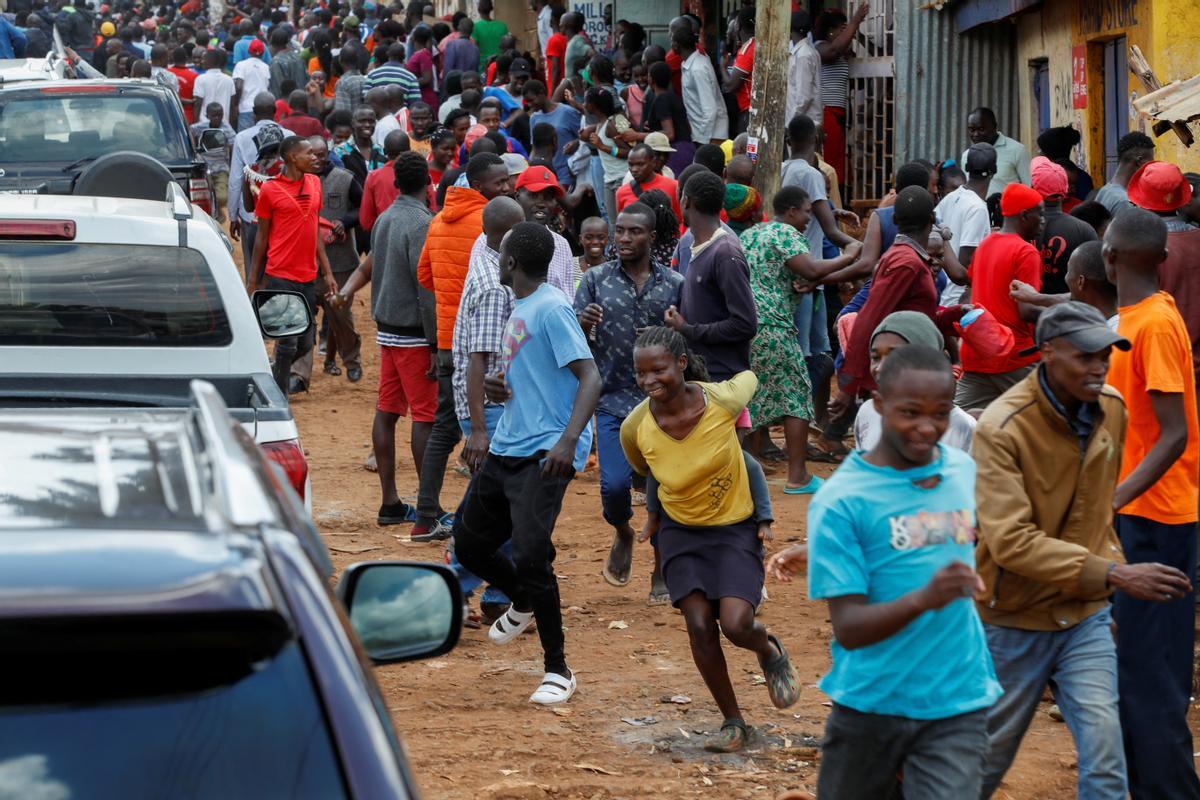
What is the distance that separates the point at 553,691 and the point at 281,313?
6.25 ft

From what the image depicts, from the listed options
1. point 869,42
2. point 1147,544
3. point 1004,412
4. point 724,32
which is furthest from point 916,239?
point 724,32

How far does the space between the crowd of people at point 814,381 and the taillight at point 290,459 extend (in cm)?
149

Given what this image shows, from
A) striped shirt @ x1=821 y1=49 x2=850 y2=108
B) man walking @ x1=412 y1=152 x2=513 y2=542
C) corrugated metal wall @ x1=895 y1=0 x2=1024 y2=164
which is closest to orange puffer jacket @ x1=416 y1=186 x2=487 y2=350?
man walking @ x1=412 y1=152 x2=513 y2=542

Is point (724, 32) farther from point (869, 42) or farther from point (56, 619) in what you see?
point (56, 619)

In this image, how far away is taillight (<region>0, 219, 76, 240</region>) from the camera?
Result: 5453mm

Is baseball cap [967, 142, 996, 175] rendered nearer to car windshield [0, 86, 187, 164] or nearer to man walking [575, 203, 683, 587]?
man walking [575, 203, 683, 587]

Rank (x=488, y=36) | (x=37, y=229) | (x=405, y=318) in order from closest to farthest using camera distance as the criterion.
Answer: (x=37, y=229) → (x=405, y=318) → (x=488, y=36)

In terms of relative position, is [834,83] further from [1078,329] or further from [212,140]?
[1078,329]

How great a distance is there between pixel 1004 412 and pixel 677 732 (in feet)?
7.98

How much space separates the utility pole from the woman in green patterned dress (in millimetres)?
1257

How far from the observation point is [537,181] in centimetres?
1073

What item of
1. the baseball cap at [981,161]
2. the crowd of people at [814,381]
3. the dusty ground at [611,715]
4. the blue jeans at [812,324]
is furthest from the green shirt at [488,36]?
the dusty ground at [611,715]

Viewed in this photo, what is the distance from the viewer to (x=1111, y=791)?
4.37 meters

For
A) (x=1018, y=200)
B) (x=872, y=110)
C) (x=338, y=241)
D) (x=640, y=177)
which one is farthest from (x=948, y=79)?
(x=1018, y=200)
